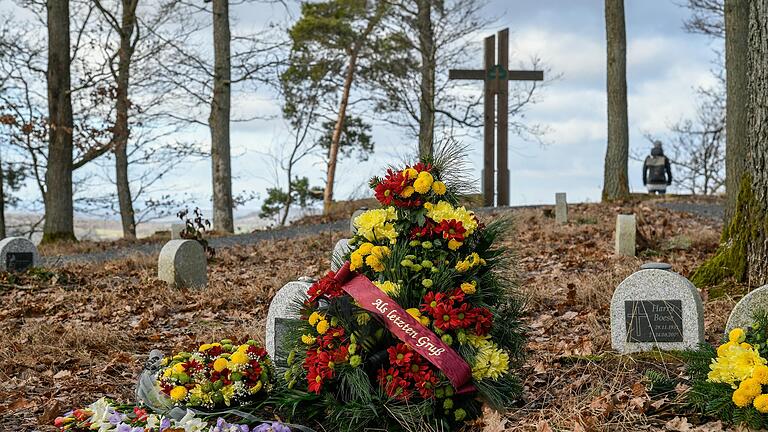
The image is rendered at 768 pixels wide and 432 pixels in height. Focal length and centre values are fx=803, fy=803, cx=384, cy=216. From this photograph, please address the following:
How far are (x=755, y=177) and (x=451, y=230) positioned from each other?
3.86 m

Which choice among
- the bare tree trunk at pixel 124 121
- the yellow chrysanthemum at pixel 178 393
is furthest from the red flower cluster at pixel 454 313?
the bare tree trunk at pixel 124 121

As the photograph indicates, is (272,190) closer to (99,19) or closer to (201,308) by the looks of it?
(99,19)

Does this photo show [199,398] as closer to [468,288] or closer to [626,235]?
[468,288]

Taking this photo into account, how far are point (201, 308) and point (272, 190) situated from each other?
1660 centimetres

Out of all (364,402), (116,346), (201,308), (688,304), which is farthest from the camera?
(201,308)

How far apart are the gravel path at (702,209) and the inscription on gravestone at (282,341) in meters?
11.5

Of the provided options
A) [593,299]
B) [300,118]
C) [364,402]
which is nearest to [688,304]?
[593,299]

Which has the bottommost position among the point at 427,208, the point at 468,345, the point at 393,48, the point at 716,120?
the point at 468,345

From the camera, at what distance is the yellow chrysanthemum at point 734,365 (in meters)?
4.41

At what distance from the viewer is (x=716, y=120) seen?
26.0 metres

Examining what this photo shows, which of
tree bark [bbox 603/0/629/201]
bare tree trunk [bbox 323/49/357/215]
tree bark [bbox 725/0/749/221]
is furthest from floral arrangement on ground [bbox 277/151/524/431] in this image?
bare tree trunk [bbox 323/49/357/215]

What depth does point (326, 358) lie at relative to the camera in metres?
4.57

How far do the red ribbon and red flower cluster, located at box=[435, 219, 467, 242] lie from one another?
1.63 ft

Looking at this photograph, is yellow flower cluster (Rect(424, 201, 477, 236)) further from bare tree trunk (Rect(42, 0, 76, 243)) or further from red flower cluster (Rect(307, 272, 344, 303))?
bare tree trunk (Rect(42, 0, 76, 243))
